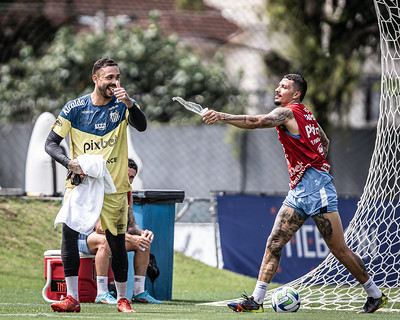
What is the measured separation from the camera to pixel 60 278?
8141mm

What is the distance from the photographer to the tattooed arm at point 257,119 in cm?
684

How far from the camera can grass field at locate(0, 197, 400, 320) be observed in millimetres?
6863

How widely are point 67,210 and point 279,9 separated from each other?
9.03 metres

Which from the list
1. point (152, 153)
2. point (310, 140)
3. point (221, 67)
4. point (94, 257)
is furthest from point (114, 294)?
point (221, 67)

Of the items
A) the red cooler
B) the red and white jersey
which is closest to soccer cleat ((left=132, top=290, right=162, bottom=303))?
the red cooler

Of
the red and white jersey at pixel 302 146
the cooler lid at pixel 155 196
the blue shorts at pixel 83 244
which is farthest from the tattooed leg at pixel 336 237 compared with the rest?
the blue shorts at pixel 83 244

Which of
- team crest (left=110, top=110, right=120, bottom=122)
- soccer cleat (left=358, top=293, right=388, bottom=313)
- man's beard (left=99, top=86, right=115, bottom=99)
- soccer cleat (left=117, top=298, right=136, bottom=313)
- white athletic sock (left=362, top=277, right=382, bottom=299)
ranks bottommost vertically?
soccer cleat (left=358, top=293, right=388, bottom=313)

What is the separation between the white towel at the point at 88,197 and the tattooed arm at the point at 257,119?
1.00 metres

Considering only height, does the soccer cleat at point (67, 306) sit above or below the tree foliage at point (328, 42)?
below

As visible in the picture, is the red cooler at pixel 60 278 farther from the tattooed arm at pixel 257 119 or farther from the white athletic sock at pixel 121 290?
the tattooed arm at pixel 257 119

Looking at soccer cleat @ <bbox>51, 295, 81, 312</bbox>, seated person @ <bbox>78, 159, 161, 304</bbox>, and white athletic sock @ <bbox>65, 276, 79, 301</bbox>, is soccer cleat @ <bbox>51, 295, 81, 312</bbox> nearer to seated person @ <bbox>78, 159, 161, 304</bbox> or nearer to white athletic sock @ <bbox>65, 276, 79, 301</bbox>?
white athletic sock @ <bbox>65, 276, 79, 301</bbox>

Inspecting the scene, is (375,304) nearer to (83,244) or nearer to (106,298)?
(106,298)

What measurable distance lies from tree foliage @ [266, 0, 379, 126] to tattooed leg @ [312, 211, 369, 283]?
7317 mm

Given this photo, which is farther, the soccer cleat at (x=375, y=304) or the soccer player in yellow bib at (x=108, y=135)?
the soccer cleat at (x=375, y=304)
